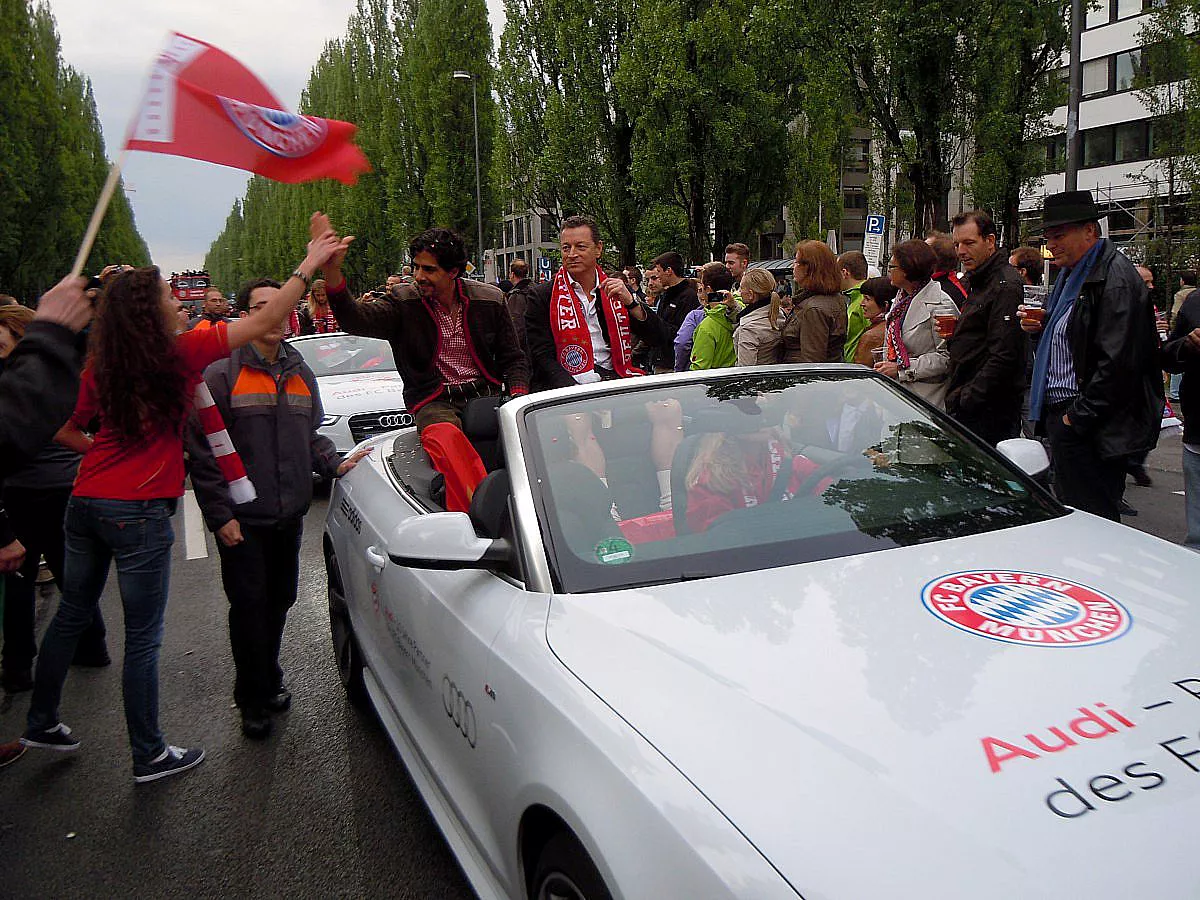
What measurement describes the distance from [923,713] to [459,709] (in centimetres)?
122

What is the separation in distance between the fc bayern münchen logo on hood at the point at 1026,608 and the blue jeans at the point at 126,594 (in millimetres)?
2707

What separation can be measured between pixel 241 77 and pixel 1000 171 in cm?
2224

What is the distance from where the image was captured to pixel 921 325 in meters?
5.89

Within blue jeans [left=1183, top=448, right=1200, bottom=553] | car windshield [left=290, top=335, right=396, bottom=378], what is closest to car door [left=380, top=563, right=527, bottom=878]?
blue jeans [left=1183, top=448, right=1200, bottom=553]

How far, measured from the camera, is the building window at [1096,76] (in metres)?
43.4

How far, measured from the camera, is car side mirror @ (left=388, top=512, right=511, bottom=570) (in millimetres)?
2494

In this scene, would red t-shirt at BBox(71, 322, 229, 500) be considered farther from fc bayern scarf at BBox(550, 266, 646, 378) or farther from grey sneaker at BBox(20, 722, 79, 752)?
fc bayern scarf at BBox(550, 266, 646, 378)

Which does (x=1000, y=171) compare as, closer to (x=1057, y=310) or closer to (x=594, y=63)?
(x=594, y=63)

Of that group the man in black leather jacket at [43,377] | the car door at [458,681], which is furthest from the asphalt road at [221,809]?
the man in black leather jacket at [43,377]

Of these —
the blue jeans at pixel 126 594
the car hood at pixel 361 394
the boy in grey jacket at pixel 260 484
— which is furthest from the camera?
the car hood at pixel 361 394

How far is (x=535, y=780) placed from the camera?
1.95 m

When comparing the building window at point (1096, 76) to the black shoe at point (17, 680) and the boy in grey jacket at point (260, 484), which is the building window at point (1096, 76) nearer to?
the boy in grey jacket at point (260, 484)

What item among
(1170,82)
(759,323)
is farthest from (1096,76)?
(759,323)

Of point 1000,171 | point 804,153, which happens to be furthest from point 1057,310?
point 804,153
